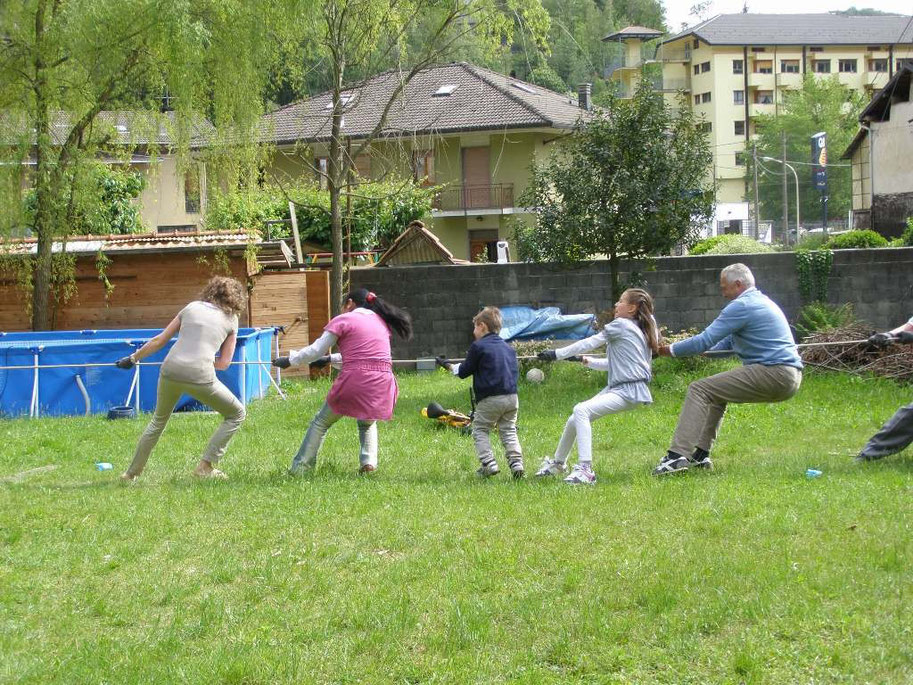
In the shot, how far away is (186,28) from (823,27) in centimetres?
8133

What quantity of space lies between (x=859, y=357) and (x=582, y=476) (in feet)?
29.0

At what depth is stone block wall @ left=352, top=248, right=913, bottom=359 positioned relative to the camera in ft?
66.7

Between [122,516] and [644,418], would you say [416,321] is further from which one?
[122,516]

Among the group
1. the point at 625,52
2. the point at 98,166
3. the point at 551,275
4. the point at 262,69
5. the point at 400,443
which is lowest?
the point at 400,443

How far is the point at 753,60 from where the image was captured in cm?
8612

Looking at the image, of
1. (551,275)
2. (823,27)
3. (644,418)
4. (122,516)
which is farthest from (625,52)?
(122,516)

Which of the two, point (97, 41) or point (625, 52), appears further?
point (625, 52)

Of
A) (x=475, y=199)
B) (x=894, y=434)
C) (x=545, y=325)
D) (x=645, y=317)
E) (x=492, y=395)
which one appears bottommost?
(x=894, y=434)

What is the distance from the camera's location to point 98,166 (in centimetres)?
1902

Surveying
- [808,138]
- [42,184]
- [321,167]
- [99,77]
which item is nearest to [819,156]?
[808,138]

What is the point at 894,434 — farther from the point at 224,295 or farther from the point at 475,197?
the point at 475,197

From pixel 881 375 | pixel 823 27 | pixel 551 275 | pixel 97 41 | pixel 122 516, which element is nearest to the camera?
pixel 122 516

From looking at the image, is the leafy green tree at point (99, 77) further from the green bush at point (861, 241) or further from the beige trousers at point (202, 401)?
the green bush at point (861, 241)

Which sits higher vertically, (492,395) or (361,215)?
(361,215)
